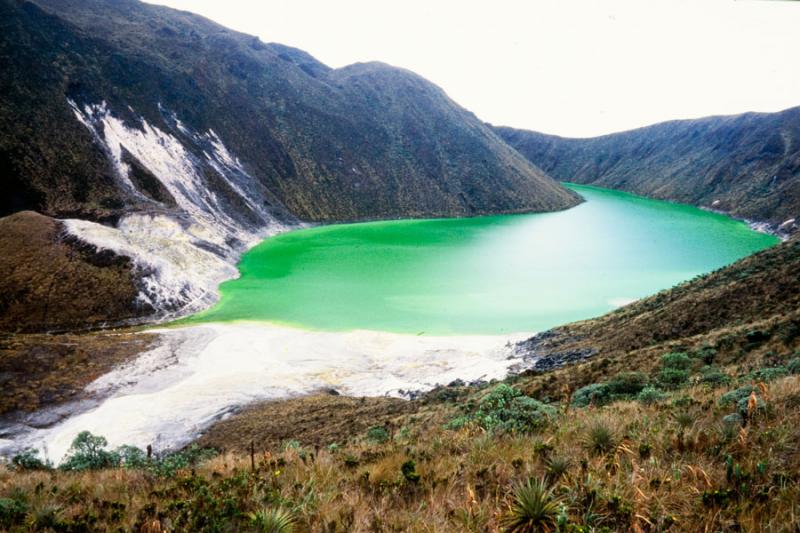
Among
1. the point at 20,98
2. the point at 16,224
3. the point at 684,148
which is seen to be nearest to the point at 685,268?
the point at 16,224

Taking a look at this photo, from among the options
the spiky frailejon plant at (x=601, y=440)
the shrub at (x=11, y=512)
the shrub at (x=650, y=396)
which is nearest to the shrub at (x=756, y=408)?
the spiky frailejon plant at (x=601, y=440)

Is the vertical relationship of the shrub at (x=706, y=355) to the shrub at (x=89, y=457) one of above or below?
above

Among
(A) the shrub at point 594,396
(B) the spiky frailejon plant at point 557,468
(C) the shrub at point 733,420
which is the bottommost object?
(A) the shrub at point 594,396

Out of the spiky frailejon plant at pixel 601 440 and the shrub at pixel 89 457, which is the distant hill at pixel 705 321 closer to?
the spiky frailejon plant at pixel 601 440

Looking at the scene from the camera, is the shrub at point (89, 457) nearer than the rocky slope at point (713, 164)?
Yes

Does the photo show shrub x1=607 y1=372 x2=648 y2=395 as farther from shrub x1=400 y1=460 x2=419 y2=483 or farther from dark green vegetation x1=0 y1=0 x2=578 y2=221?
dark green vegetation x1=0 y1=0 x2=578 y2=221

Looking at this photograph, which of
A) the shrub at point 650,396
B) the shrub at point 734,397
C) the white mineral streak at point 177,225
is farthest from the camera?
the white mineral streak at point 177,225

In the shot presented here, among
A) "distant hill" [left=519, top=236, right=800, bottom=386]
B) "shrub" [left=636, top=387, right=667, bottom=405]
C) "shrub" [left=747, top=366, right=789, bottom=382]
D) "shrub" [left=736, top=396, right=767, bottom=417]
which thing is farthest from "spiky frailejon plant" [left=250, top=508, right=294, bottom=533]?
"distant hill" [left=519, top=236, right=800, bottom=386]

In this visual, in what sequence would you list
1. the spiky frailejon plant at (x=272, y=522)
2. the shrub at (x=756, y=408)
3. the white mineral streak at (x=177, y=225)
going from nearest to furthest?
the spiky frailejon plant at (x=272, y=522), the shrub at (x=756, y=408), the white mineral streak at (x=177, y=225)
